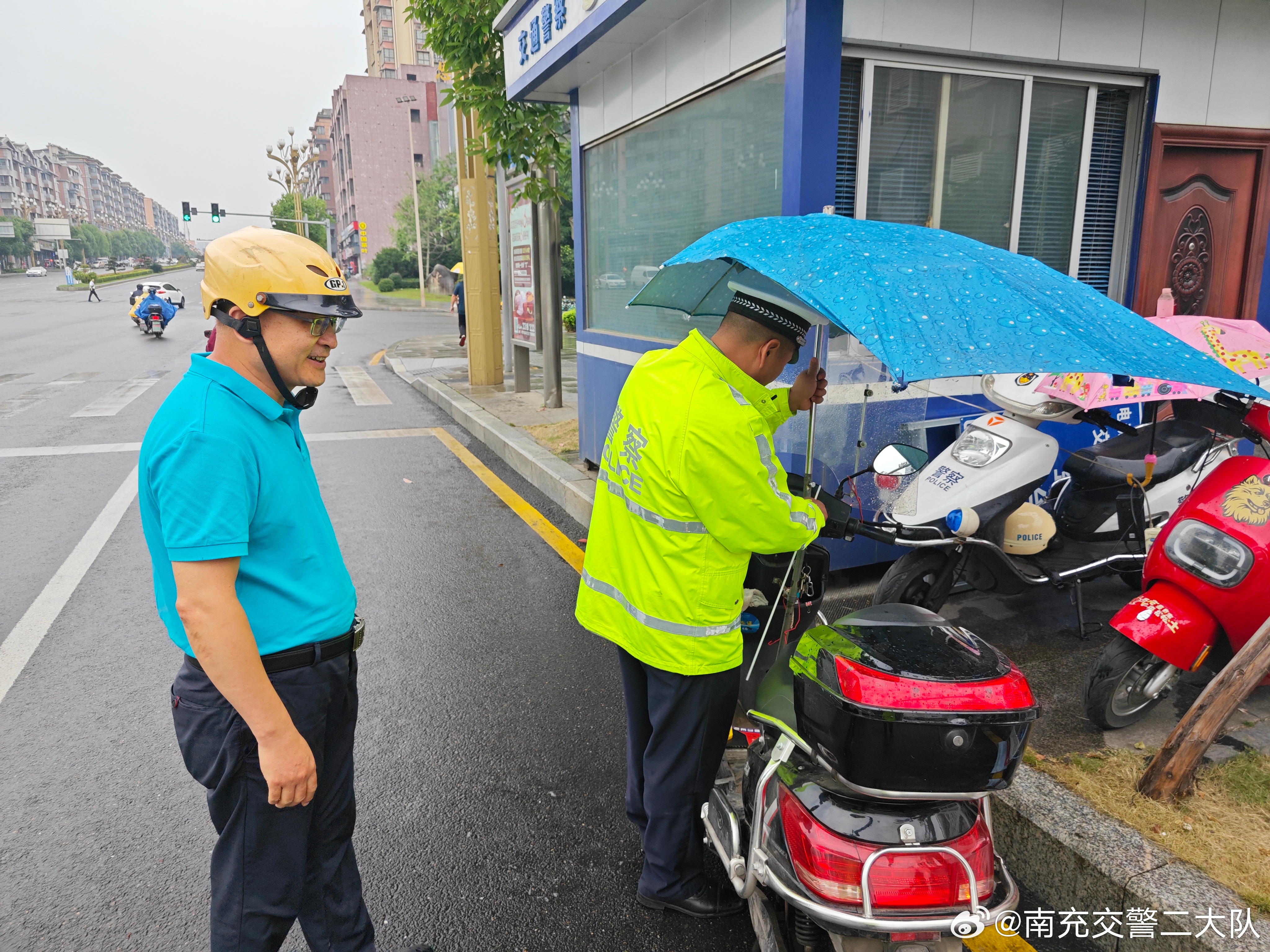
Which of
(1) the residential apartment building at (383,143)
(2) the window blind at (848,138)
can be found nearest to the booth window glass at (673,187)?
(2) the window blind at (848,138)

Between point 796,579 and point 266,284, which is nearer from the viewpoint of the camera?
point 266,284

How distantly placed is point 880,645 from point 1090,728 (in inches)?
72.9

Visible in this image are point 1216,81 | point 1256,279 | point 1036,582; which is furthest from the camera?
point 1256,279

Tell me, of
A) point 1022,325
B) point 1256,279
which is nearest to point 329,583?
point 1022,325

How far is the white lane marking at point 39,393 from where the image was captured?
10.7 m

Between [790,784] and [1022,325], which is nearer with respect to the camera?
[1022,325]

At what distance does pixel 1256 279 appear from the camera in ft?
18.3

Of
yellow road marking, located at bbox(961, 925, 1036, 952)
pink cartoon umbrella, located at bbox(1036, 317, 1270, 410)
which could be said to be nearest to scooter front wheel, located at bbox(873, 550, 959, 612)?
pink cartoon umbrella, located at bbox(1036, 317, 1270, 410)

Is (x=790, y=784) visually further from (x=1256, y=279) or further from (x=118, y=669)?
(x=1256, y=279)

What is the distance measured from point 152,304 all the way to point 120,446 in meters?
14.8

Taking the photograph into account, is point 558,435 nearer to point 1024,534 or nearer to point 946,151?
point 946,151

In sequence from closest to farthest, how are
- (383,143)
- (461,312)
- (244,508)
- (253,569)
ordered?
(244,508) < (253,569) < (461,312) < (383,143)

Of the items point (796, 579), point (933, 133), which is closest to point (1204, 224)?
point (933, 133)

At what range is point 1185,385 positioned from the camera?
2.75 meters
